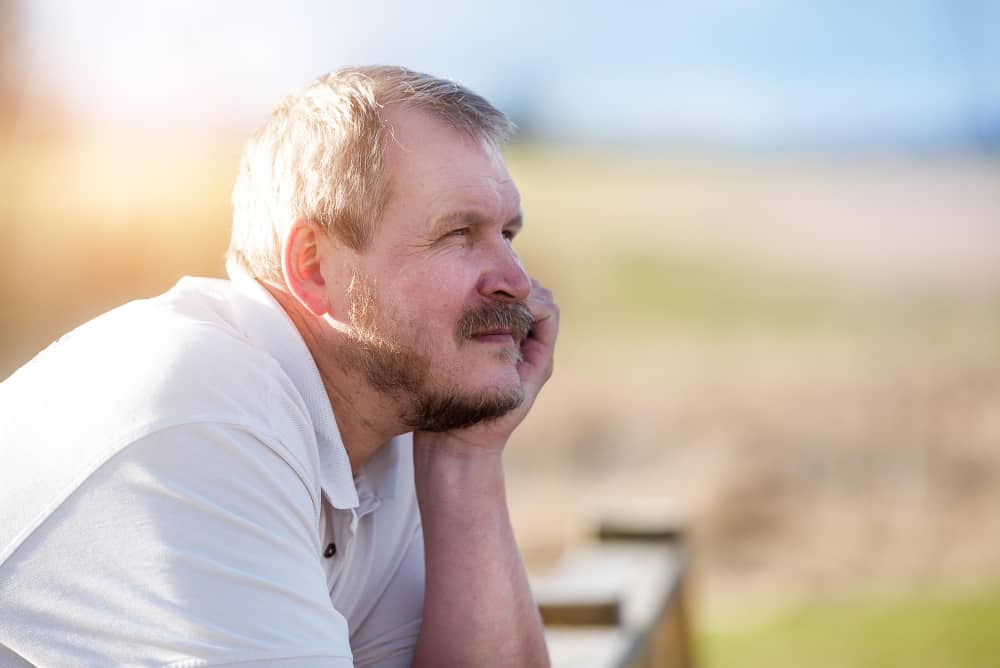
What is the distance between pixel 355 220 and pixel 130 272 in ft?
61.2

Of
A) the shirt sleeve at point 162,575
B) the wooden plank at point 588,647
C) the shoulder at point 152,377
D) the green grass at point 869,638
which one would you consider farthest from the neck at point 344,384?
the green grass at point 869,638

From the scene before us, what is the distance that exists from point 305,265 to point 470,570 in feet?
1.95

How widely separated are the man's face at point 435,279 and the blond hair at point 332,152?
1.1 inches

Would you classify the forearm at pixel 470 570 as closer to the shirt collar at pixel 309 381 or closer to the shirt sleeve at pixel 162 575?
the shirt collar at pixel 309 381

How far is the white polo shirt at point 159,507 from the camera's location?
1396 mm

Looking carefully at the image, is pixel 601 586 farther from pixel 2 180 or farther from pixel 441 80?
pixel 2 180

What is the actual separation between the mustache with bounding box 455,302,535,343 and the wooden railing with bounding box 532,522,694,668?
699 mm

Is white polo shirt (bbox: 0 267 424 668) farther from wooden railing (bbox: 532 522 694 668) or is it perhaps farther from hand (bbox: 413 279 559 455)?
wooden railing (bbox: 532 522 694 668)

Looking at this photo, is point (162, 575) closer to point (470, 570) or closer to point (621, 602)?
point (470, 570)

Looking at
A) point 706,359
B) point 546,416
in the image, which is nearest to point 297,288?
point 546,416

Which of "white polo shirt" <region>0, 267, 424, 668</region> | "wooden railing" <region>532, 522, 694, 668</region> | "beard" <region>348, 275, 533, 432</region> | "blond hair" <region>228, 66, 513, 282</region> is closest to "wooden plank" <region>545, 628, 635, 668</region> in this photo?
"wooden railing" <region>532, 522, 694, 668</region>

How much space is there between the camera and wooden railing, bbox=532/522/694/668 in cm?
244

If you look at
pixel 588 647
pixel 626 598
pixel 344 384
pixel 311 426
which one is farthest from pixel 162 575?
pixel 626 598

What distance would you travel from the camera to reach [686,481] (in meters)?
10.8
